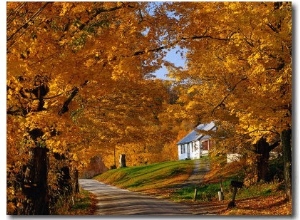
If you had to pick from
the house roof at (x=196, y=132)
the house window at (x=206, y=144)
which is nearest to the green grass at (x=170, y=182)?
the house roof at (x=196, y=132)

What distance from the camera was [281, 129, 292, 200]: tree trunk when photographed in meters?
7.66

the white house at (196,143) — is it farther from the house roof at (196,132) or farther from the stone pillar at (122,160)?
the stone pillar at (122,160)

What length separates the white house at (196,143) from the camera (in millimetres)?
9086

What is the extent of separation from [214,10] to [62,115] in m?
2.75

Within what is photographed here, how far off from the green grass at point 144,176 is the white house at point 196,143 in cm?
35

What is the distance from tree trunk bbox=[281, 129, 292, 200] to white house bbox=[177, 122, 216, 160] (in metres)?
1.62

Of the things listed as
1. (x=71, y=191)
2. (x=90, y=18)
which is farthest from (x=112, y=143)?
(x=90, y=18)

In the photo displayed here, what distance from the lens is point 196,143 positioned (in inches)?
404

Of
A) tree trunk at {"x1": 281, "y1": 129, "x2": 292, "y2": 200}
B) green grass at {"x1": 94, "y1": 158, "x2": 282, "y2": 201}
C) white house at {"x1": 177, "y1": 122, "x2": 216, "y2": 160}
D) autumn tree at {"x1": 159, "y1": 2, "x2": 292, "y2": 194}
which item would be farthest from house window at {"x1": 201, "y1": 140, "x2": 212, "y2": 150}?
tree trunk at {"x1": 281, "y1": 129, "x2": 292, "y2": 200}

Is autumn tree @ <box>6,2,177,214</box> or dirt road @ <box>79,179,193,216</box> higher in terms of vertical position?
autumn tree @ <box>6,2,177,214</box>

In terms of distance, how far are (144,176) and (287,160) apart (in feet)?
7.61

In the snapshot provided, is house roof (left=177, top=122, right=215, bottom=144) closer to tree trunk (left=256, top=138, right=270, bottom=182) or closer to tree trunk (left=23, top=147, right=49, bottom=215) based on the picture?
tree trunk (left=256, top=138, right=270, bottom=182)

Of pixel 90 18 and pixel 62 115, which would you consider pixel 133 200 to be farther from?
pixel 90 18

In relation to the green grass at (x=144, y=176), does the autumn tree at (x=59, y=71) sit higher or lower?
higher
